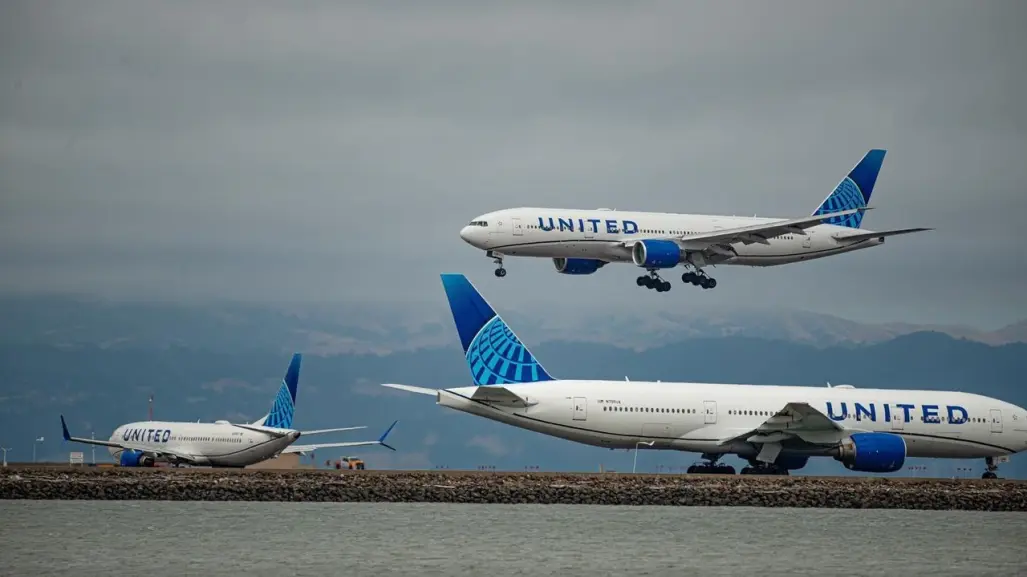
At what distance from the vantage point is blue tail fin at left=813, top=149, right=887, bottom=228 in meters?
101

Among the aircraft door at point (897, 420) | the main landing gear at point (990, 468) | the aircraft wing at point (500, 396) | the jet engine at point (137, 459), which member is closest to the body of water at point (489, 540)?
the aircraft door at point (897, 420)

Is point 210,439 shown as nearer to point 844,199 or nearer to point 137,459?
point 137,459

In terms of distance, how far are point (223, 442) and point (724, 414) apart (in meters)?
36.3

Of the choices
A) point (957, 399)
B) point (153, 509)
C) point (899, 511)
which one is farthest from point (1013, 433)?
point (153, 509)

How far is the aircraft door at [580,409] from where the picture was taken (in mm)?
65500

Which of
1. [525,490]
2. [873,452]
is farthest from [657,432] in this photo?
[873,452]

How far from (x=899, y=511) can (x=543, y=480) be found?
48.5 ft

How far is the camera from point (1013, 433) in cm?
7262

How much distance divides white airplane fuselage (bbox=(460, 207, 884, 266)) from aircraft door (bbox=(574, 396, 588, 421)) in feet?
56.4

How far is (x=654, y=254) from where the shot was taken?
273 ft

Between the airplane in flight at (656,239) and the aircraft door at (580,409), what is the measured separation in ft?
51.9

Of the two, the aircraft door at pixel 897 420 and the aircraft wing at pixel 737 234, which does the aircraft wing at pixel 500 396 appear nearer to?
the aircraft door at pixel 897 420

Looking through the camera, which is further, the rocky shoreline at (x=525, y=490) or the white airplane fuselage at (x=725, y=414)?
the white airplane fuselage at (x=725, y=414)

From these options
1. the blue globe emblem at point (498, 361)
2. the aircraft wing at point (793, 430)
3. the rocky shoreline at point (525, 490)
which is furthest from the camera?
the blue globe emblem at point (498, 361)
